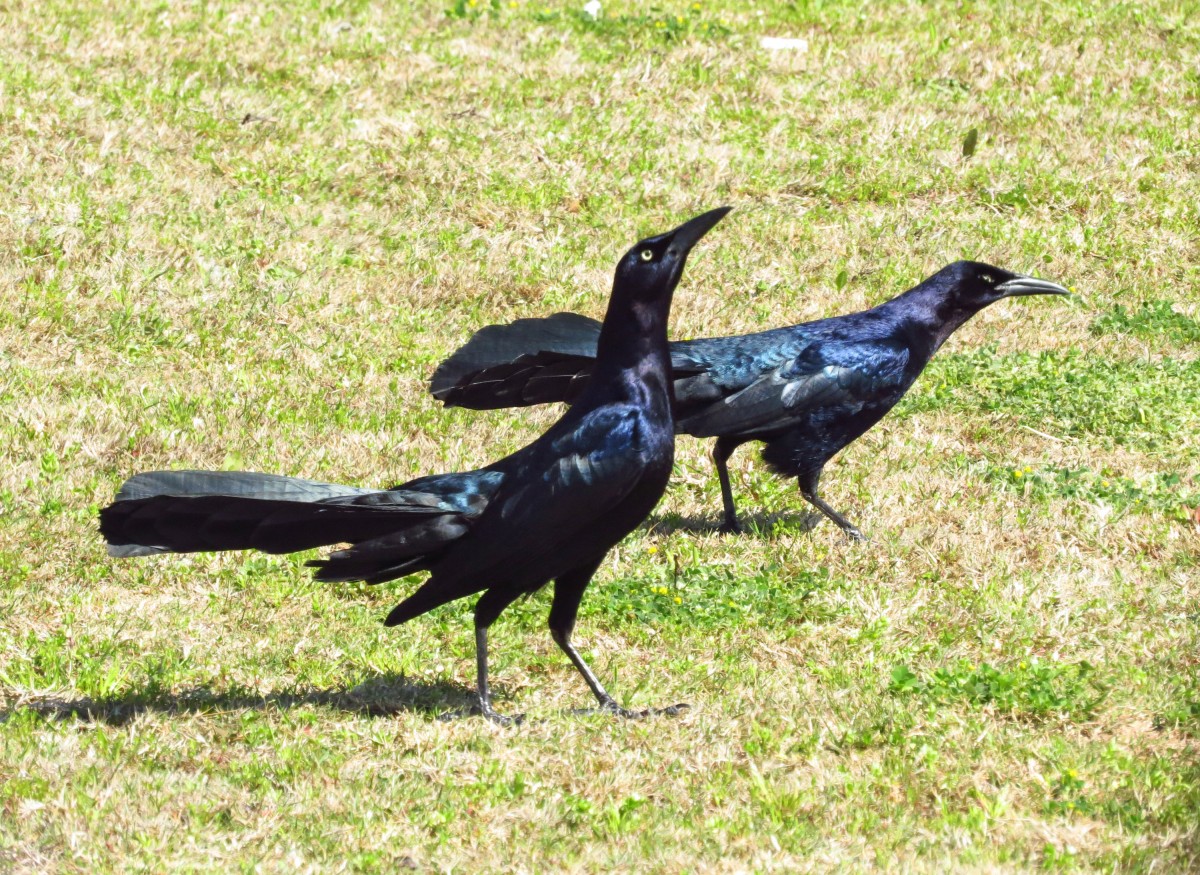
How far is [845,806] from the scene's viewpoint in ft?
14.7

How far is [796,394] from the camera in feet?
23.0

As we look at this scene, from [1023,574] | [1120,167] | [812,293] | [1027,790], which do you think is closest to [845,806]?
[1027,790]

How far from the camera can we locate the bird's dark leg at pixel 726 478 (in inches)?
278

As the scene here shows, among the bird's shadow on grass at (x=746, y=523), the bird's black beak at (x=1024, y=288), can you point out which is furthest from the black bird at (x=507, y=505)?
the bird's black beak at (x=1024, y=288)

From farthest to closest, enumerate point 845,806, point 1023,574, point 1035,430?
point 1035,430 → point 1023,574 → point 845,806

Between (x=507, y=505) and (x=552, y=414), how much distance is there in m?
3.20

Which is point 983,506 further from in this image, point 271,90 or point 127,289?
point 271,90

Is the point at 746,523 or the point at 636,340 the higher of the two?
the point at 636,340

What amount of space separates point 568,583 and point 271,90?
724 centimetres

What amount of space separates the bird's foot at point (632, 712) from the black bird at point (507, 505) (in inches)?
12.7

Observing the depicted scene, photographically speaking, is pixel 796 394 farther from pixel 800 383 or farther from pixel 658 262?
pixel 658 262

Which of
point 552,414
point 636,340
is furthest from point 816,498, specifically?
point 636,340

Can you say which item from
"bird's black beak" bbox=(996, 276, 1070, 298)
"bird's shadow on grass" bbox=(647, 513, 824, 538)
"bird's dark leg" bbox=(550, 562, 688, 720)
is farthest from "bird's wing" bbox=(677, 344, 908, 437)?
"bird's dark leg" bbox=(550, 562, 688, 720)

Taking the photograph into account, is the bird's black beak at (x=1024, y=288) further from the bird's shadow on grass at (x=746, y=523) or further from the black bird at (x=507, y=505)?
the black bird at (x=507, y=505)
